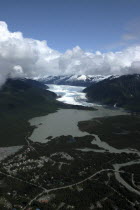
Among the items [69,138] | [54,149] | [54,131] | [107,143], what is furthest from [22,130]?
[107,143]

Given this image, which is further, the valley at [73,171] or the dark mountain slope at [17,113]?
the dark mountain slope at [17,113]

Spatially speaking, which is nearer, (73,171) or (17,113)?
(73,171)

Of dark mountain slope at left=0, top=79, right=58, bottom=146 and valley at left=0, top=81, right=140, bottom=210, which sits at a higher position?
dark mountain slope at left=0, top=79, right=58, bottom=146

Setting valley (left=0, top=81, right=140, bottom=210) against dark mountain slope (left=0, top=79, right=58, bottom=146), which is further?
dark mountain slope (left=0, top=79, right=58, bottom=146)

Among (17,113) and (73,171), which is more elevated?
(17,113)

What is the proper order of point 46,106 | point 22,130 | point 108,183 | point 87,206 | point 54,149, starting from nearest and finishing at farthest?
point 87,206 < point 108,183 < point 54,149 < point 22,130 < point 46,106

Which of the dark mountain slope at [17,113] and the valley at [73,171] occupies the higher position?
the dark mountain slope at [17,113]

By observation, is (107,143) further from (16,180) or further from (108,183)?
(16,180)

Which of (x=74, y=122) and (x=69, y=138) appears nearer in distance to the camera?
(x=69, y=138)

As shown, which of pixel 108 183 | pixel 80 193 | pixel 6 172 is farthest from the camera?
pixel 6 172

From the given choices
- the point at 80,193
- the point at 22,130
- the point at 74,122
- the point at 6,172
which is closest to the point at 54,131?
the point at 22,130

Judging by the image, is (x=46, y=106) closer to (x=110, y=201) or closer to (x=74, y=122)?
(x=74, y=122)
